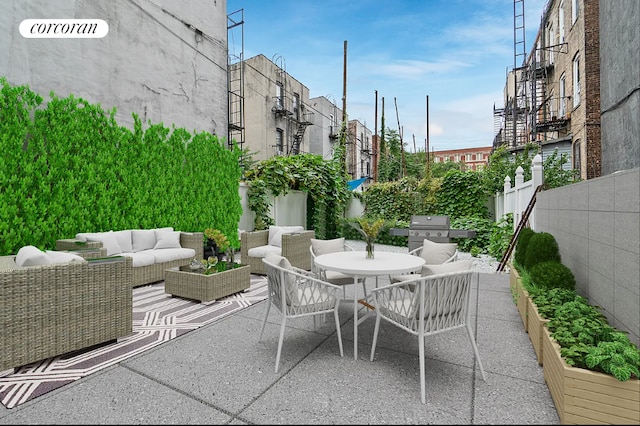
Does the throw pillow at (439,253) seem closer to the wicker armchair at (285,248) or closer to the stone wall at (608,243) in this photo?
the stone wall at (608,243)

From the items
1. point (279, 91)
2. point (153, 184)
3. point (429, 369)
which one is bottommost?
point (429, 369)

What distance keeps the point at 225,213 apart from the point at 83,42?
4.11 metres

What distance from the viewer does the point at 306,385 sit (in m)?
2.22

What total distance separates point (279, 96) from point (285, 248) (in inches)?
512

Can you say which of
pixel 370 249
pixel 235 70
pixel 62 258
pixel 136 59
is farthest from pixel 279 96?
pixel 62 258

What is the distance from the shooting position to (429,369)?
2461 millimetres

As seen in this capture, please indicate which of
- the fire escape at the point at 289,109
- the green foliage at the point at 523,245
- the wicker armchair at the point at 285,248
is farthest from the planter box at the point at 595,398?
the fire escape at the point at 289,109

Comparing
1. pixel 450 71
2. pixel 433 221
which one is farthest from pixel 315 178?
pixel 450 71

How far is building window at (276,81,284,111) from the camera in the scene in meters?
16.6

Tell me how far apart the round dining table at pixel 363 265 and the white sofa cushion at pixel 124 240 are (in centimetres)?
370

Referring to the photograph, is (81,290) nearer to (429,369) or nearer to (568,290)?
(429,369)

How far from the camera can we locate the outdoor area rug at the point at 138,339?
7.34 feet

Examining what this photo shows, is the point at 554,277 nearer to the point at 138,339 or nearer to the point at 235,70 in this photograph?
the point at 138,339

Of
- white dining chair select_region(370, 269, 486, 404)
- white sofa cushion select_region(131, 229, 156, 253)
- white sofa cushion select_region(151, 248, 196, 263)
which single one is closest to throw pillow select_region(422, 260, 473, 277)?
white dining chair select_region(370, 269, 486, 404)
